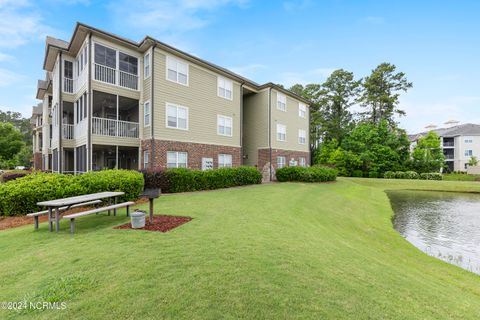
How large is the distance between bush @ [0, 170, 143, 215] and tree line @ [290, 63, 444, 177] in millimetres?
33187

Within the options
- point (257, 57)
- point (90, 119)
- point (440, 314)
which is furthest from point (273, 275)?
A: point (257, 57)

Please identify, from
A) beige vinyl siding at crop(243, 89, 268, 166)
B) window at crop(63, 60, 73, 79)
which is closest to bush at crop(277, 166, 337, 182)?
beige vinyl siding at crop(243, 89, 268, 166)

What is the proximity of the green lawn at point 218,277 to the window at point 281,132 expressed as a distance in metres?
17.3

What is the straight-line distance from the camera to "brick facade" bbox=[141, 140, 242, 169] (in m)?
14.5

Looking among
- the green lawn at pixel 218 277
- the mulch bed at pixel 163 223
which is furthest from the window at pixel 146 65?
the mulch bed at pixel 163 223

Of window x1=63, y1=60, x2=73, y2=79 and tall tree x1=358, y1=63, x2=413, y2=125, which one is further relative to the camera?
tall tree x1=358, y1=63, x2=413, y2=125

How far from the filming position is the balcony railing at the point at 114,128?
1394 centimetres

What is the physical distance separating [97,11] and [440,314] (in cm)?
2131

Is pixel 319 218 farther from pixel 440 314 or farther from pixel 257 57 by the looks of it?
pixel 257 57

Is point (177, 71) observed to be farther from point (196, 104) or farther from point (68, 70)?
point (68, 70)

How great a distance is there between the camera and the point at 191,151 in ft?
53.9

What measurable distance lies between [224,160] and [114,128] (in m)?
8.31

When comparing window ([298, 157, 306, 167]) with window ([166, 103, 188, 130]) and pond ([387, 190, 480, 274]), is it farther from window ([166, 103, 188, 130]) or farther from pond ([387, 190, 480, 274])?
window ([166, 103, 188, 130])

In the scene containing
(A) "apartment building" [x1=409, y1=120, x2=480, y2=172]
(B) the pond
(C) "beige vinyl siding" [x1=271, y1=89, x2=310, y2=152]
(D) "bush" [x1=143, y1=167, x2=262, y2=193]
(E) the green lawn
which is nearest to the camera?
(E) the green lawn
